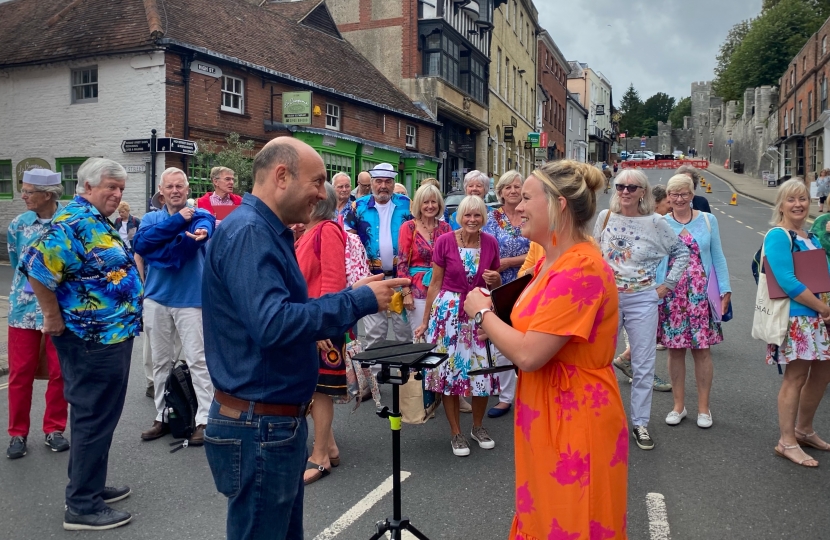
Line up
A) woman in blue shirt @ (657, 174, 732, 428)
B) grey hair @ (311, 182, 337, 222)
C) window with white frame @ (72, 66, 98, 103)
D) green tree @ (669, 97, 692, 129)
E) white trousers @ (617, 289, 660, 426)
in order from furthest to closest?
green tree @ (669, 97, 692, 129) → window with white frame @ (72, 66, 98, 103) → woman in blue shirt @ (657, 174, 732, 428) → white trousers @ (617, 289, 660, 426) → grey hair @ (311, 182, 337, 222)

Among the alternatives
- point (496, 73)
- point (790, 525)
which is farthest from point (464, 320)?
point (496, 73)

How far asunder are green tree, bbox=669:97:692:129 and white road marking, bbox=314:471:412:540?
12611cm

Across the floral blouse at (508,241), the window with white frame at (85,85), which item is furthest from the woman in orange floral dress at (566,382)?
the window with white frame at (85,85)

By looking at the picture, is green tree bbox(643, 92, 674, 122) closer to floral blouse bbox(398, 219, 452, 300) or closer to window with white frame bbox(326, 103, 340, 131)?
window with white frame bbox(326, 103, 340, 131)

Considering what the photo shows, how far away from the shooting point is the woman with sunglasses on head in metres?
4.93

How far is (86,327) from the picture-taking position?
146 inches

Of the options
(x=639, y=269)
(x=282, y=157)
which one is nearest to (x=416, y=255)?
(x=639, y=269)

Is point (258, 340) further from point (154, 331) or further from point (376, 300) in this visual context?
point (154, 331)

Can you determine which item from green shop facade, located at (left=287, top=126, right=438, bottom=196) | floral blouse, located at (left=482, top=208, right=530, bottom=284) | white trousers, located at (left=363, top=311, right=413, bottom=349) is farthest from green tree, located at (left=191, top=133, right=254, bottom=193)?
floral blouse, located at (left=482, top=208, right=530, bottom=284)

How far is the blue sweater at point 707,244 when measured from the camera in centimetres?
550

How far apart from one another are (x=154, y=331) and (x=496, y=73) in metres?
37.5

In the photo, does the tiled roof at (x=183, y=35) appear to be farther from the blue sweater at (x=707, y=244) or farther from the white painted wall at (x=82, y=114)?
the blue sweater at (x=707, y=244)

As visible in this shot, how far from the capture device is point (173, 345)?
5.31m

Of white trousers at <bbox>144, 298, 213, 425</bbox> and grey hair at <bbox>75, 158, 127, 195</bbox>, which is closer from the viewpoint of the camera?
grey hair at <bbox>75, 158, 127, 195</bbox>
